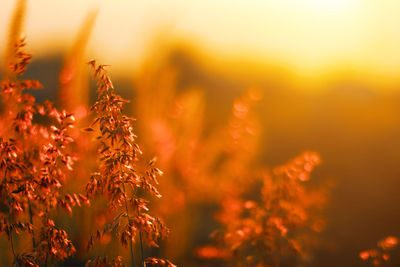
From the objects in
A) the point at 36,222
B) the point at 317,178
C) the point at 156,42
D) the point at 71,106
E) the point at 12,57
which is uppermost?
the point at 156,42

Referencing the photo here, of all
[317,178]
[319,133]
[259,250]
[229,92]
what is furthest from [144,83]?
[229,92]

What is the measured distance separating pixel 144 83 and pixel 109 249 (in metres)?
1.43

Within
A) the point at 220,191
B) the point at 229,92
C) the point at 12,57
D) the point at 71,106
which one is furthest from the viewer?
the point at 229,92

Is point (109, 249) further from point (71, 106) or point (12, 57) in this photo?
point (12, 57)

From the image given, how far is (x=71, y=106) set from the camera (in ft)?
10.3

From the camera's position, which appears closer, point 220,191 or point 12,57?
point 12,57

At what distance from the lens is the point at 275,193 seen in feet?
11.1

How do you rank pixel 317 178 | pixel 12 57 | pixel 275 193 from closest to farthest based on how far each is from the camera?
pixel 12 57
pixel 275 193
pixel 317 178

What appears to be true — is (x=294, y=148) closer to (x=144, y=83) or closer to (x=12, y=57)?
(x=144, y=83)

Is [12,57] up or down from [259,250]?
up

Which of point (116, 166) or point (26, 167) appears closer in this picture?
point (116, 166)

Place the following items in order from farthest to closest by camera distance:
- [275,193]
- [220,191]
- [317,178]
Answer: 1. [317,178]
2. [220,191]
3. [275,193]

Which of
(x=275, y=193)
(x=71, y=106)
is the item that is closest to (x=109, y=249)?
(x=71, y=106)

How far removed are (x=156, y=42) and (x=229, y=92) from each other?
8.32 m
